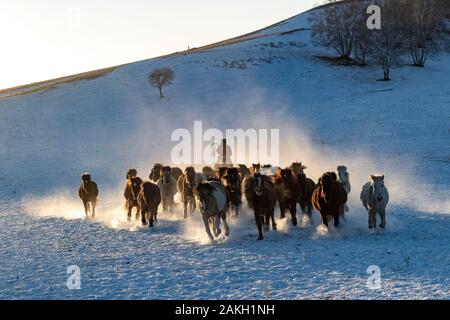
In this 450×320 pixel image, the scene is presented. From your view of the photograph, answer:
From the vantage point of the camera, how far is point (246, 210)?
1664cm

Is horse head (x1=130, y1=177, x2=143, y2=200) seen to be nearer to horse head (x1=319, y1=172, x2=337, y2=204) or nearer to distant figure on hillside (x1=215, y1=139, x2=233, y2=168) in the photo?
distant figure on hillside (x1=215, y1=139, x2=233, y2=168)

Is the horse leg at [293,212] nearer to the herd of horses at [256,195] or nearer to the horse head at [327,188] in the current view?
the herd of horses at [256,195]

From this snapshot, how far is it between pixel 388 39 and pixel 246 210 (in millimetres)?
48573

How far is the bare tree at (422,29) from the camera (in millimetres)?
66119

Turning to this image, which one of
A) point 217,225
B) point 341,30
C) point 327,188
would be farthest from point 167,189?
point 341,30

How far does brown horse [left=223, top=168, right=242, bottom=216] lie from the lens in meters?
15.4

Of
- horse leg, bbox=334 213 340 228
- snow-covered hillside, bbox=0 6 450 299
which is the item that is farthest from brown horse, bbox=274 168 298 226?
horse leg, bbox=334 213 340 228

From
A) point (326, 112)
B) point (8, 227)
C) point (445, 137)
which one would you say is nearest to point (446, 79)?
point (326, 112)

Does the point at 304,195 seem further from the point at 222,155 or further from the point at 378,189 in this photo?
the point at 222,155

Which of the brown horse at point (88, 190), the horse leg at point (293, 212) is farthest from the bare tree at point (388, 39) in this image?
the brown horse at point (88, 190)

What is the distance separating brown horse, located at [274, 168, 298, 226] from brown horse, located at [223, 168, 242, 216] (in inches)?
56.6
